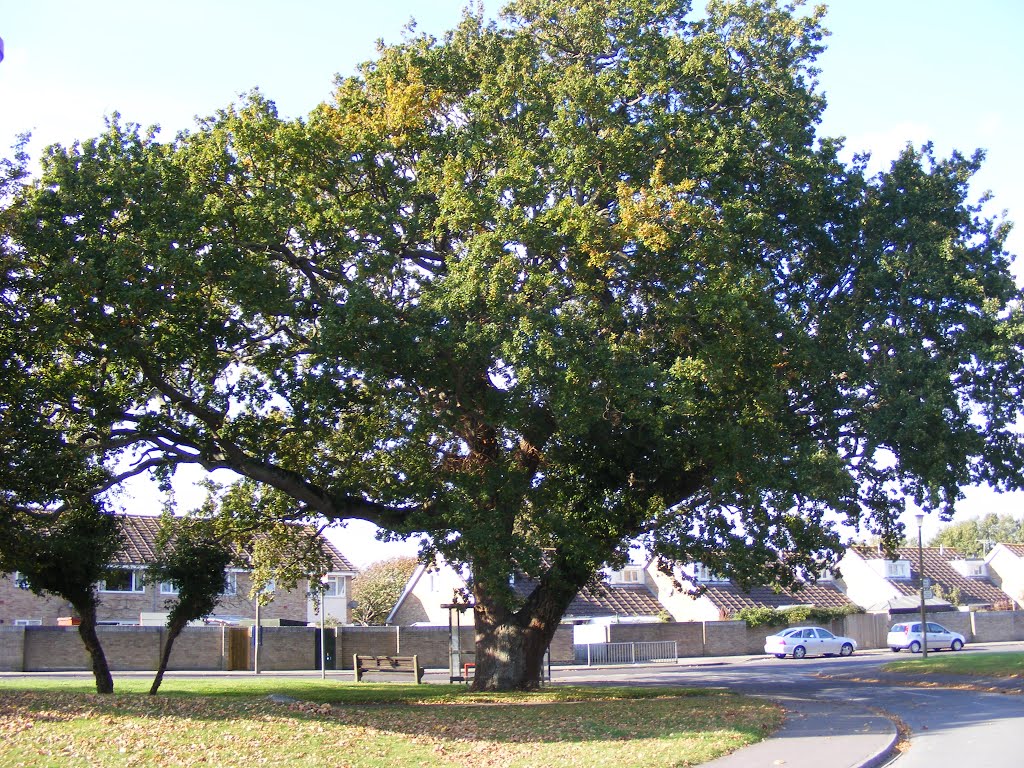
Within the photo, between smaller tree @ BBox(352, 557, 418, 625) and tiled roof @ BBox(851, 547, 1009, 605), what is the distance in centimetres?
3125

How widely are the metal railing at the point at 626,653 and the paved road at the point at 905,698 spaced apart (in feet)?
10.4

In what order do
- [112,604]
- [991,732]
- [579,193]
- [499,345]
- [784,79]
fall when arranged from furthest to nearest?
1. [112,604]
2. [784,79]
3. [579,193]
4. [499,345]
5. [991,732]

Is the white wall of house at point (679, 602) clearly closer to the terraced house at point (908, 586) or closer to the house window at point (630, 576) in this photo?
the house window at point (630, 576)

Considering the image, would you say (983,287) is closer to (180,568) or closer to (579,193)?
(579,193)

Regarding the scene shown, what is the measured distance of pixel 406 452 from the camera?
77.3 feet

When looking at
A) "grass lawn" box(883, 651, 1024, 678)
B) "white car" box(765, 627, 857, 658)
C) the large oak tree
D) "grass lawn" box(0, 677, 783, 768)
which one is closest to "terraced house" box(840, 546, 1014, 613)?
"white car" box(765, 627, 857, 658)

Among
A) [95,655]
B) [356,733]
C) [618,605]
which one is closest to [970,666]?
[356,733]

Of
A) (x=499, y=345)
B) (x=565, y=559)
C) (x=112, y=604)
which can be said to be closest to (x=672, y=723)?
(x=565, y=559)

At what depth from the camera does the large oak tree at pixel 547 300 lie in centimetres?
1823

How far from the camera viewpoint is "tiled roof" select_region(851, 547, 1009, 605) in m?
69.2

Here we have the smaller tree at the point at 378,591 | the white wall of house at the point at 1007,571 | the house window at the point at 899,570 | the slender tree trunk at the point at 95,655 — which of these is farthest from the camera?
the white wall of house at the point at 1007,571

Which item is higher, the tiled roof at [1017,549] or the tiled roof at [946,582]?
the tiled roof at [1017,549]

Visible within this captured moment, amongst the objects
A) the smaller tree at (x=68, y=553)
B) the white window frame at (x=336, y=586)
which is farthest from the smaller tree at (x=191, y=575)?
the white window frame at (x=336, y=586)

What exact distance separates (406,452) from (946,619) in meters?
46.9
